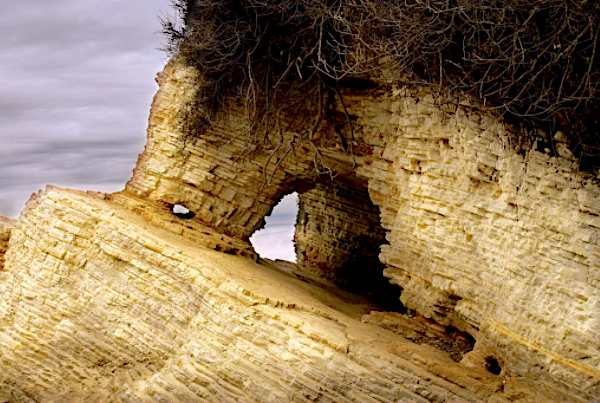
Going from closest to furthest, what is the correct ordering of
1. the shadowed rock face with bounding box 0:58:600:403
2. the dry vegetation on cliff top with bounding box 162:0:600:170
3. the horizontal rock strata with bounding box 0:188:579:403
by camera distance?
the dry vegetation on cliff top with bounding box 162:0:600:170 → the shadowed rock face with bounding box 0:58:600:403 → the horizontal rock strata with bounding box 0:188:579:403

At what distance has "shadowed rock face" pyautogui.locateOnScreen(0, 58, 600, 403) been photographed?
611 cm

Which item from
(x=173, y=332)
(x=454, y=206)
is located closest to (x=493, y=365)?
(x=454, y=206)

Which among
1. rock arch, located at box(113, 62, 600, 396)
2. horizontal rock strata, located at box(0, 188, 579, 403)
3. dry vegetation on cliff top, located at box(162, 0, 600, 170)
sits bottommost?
horizontal rock strata, located at box(0, 188, 579, 403)

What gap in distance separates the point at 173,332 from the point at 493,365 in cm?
372

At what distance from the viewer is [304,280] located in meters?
10.4

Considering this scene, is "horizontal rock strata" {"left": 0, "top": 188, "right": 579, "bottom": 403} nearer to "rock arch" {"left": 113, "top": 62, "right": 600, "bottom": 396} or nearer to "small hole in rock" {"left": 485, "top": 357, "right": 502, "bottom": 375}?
"small hole in rock" {"left": 485, "top": 357, "right": 502, "bottom": 375}

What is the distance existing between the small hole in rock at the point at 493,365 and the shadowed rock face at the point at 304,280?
23 mm

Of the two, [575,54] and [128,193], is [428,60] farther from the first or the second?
[128,193]

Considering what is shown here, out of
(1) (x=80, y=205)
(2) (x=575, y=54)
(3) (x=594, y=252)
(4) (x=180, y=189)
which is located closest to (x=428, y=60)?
(2) (x=575, y=54)

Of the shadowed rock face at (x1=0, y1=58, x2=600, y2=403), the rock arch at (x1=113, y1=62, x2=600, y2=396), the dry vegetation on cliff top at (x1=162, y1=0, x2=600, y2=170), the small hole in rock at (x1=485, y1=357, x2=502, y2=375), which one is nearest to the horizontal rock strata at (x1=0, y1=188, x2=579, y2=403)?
the shadowed rock face at (x1=0, y1=58, x2=600, y2=403)

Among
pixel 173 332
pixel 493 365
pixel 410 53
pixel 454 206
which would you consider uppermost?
pixel 410 53

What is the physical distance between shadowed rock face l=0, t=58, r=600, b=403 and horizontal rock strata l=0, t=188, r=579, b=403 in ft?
0.07

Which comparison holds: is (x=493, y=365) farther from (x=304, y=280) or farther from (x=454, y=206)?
(x=304, y=280)

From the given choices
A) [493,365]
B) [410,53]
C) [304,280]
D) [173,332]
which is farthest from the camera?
[304,280]
